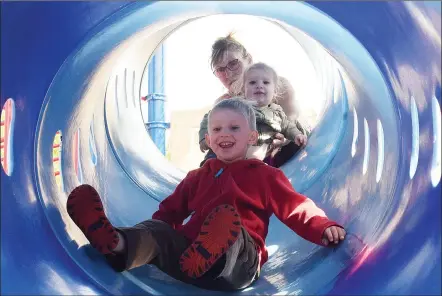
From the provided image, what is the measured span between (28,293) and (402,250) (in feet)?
3.14

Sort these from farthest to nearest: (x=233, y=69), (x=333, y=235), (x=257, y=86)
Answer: (x=233, y=69) < (x=257, y=86) < (x=333, y=235)

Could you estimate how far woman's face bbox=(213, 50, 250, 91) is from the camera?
→ 347cm

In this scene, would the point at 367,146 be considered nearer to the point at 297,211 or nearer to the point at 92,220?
the point at 297,211

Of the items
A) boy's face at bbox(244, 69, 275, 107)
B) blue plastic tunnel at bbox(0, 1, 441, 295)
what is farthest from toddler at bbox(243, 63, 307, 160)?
blue plastic tunnel at bbox(0, 1, 441, 295)

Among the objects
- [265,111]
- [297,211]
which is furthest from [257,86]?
[297,211]

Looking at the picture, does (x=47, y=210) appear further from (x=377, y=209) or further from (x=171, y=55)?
(x=171, y=55)

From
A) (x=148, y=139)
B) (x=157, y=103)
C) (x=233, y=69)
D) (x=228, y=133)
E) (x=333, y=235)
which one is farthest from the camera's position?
(x=157, y=103)

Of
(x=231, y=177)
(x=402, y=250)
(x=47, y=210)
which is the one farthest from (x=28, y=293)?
(x=402, y=250)

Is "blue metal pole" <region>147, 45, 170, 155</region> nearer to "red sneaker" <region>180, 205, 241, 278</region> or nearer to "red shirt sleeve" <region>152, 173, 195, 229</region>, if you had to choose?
"red shirt sleeve" <region>152, 173, 195, 229</region>

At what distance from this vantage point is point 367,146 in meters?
2.38

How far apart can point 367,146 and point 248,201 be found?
64cm

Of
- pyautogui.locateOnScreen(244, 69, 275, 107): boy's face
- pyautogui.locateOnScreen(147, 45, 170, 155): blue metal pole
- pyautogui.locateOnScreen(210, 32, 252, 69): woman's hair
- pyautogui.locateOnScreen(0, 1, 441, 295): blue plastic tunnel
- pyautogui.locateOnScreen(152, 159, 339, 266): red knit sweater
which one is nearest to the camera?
pyautogui.locateOnScreen(0, 1, 441, 295): blue plastic tunnel

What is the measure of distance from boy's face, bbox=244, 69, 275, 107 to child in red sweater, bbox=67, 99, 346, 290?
889 millimetres

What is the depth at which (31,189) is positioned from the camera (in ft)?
5.67
